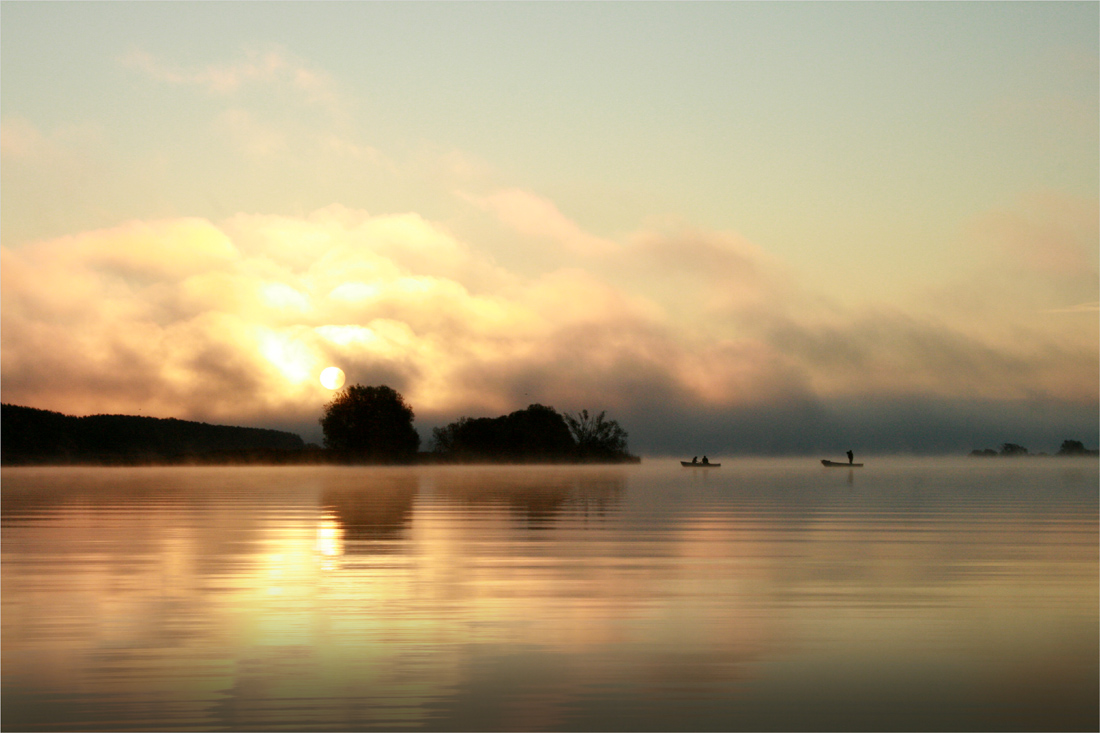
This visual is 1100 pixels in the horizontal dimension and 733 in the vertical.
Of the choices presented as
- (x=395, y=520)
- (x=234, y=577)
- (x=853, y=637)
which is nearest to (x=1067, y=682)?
(x=853, y=637)

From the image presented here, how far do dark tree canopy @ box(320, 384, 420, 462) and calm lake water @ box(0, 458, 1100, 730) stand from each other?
103455mm

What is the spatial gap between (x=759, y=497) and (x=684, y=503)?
512 cm

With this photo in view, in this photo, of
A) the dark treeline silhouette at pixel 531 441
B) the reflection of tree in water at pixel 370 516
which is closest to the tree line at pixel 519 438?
the dark treeline silhouette at pixel 531 441

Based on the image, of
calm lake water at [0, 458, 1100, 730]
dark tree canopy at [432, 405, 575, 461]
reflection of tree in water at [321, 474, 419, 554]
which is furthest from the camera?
dark tree canopy at [432, 405, 575, 461]

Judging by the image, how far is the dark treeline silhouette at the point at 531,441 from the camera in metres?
137

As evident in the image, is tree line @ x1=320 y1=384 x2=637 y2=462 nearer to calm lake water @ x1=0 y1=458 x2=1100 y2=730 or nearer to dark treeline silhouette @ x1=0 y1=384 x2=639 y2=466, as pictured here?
dark treeline silhouette @ x1=0 y1=384 x2=639 y2=466

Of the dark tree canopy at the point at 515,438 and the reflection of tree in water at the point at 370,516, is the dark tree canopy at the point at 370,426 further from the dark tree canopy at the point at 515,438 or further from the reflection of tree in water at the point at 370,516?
the reflection of tree in water at the point at 370,516

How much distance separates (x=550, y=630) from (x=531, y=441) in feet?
426

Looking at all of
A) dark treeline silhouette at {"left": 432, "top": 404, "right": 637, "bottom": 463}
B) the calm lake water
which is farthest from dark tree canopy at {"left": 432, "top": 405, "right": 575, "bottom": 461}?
the calm lake water

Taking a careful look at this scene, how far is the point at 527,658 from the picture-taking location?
7832mm

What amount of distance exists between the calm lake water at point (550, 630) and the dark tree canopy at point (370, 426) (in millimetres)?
103455

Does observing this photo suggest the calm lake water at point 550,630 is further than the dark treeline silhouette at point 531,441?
No

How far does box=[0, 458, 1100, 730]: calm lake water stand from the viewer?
6500 millimetres

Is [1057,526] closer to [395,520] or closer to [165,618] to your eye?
[395,520]
